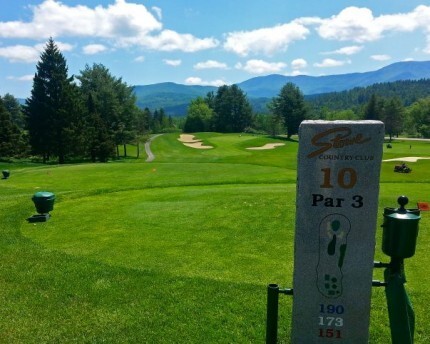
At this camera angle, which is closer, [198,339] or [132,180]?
[198,339]

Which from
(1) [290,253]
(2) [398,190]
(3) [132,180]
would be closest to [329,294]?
(1) [290,253]

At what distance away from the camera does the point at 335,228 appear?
172 inches

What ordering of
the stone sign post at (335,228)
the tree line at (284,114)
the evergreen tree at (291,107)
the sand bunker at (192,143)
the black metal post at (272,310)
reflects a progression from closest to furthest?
the stone sign post at (335,228) < the black metal post at (272,310) < the sand bunker at (192,143) < the evergreen tree at (291,107) < the tree line at (284,114)

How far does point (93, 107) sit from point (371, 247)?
60.4 m

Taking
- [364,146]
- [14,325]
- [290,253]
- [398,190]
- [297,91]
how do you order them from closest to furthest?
1. [364,146]
2. [14,325]
3. [290,253]
4. [398,190]
5. [297,91]

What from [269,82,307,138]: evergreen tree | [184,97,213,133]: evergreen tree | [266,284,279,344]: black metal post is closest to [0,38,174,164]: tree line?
[269,82,307,138]: evergreen tree

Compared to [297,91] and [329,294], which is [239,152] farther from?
[329,294]

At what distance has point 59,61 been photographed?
5391 cm

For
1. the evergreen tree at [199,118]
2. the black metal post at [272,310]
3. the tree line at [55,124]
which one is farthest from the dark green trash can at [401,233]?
the evergreen tree at [199,118]

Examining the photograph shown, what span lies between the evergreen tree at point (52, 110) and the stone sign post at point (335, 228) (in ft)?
170

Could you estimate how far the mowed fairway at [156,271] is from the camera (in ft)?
21.3

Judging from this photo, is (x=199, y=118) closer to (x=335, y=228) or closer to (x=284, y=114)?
(x=284, y=114)

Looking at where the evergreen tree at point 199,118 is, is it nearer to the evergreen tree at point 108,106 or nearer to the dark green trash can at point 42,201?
the evergreen tree at point 108,106

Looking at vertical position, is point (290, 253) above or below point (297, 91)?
below
